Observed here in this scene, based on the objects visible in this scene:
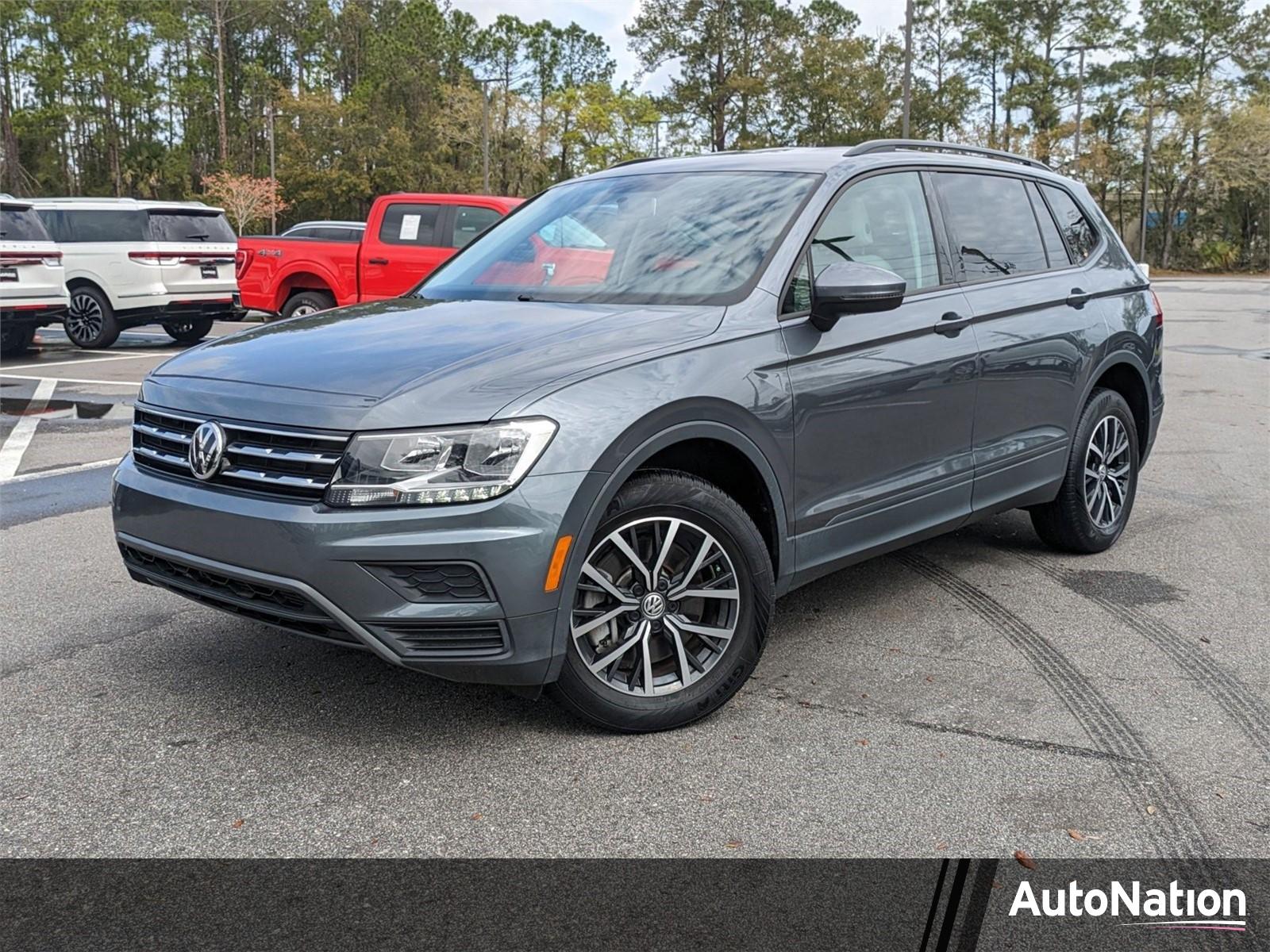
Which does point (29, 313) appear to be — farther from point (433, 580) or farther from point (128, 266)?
point (433, 580)

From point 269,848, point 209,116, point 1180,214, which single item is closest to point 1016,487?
point 269,848

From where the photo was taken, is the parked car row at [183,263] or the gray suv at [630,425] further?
the parked car row at [183,263]

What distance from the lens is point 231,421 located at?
3465mm

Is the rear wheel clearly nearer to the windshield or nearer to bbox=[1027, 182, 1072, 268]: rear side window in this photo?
the windshield

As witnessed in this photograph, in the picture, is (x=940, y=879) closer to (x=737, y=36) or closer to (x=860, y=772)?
(x=860, y=772)

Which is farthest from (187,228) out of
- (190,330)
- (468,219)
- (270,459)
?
(270,459)

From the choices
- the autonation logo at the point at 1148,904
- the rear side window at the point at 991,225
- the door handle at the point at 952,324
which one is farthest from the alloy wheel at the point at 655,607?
the rear side window at the point at 991,225

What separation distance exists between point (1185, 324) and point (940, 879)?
2203 centimetres

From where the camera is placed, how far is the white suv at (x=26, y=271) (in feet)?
47.2

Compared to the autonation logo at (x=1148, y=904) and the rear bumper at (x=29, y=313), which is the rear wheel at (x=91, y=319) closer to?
the rear bumper at (x=29, y=313)

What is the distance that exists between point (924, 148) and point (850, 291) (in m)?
1.47

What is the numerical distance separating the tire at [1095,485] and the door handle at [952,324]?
44.1 inches

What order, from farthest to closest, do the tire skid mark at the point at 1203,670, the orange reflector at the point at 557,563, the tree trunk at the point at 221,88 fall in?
the tree trunk at the point at 221,88
the tire skid mark at the point at 1203,670
the orange reflector at the point at 557,563

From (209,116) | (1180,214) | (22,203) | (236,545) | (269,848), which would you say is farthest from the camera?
(209,116)
